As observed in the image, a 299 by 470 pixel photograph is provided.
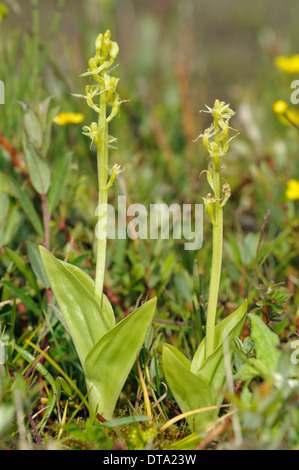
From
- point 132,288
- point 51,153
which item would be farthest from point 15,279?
point 51,153

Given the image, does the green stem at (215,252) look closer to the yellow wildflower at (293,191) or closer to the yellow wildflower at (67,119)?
the yellow wildflower at (293,191)

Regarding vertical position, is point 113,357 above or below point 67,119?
below

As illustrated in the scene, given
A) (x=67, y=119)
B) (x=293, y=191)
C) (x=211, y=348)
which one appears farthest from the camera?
(x=67, y=119)

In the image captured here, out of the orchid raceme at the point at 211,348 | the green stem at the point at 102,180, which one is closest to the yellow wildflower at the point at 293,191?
the orchid raceme at the point at 211,348

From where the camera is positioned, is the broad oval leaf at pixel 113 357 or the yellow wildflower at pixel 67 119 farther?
the yellow wildflower at pixel 67 119

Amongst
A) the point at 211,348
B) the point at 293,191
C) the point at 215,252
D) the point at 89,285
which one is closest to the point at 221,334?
the point at 211,348

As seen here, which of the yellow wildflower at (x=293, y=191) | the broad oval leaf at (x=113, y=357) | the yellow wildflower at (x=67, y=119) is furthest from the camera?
the yellow wildflower at (x=67, y=119)

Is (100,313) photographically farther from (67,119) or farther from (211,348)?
(67,119)
